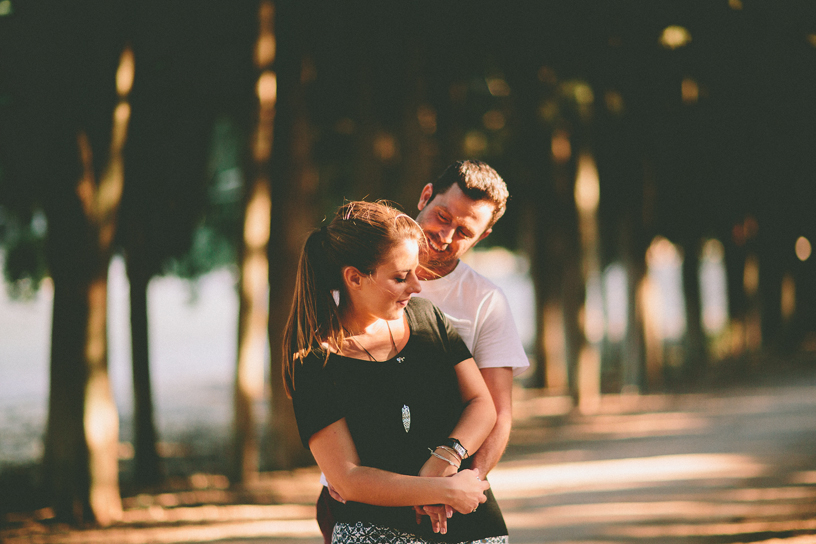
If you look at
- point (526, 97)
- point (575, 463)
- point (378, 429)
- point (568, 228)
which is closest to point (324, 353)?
point (378, 429)

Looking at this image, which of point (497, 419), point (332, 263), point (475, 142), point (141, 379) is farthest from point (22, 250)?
point (497, 419)

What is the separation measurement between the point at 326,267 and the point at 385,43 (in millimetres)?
10753

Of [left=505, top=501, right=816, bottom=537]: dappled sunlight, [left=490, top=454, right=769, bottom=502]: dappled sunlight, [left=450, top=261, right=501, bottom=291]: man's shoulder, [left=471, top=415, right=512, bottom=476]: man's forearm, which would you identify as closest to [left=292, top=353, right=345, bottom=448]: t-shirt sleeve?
[left=471, top=415, right=512, bottom=476]: man's forearm

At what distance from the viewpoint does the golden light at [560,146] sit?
1680cm

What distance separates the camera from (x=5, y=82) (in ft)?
29.4

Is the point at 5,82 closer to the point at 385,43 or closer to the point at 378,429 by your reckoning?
the point at 385,43

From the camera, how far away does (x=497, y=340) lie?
2.90 meters

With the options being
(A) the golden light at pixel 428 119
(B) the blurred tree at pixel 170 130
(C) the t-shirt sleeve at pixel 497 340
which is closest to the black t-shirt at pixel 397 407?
(C) the t-shirt sleeve at pixel 497 340

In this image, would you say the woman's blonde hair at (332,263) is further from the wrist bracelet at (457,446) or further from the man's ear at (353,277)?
the wrist bracelet at (457,446)

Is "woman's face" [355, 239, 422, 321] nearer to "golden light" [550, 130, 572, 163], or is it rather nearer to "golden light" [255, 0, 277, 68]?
"golden light" [255, 0, 277, 68]

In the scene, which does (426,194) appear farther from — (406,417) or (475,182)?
(406,417)

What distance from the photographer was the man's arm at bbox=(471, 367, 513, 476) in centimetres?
265

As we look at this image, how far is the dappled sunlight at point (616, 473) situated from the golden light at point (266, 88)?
19.7 feet

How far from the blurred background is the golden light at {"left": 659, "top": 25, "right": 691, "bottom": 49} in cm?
4
